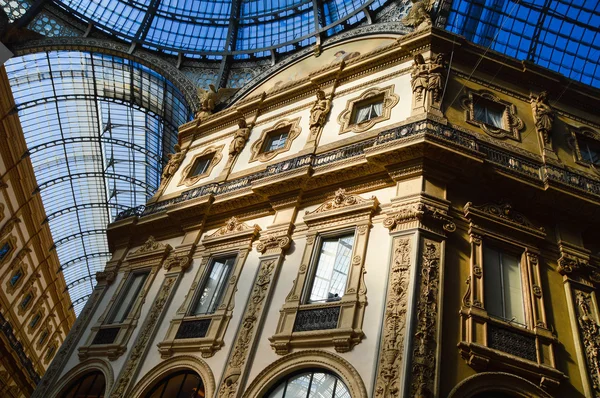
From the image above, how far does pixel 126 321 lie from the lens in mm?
15289

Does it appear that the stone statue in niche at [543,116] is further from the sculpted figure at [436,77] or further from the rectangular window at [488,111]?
the sculpted figure at [436,77]

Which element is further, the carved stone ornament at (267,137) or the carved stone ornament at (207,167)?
the carved stone ornament at (207,167)

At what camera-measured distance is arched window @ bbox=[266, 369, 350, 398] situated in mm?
9727

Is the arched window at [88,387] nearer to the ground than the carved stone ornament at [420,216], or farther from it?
nearer to the ground

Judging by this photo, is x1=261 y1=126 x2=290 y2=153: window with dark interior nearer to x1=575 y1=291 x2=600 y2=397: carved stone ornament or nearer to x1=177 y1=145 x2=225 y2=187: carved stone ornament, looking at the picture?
x1=177 y1=145 x2=225 y2=187: carved stone ornament

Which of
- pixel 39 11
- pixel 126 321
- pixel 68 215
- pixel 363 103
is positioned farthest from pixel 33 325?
pixel 363 103

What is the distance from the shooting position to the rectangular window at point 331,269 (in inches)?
463

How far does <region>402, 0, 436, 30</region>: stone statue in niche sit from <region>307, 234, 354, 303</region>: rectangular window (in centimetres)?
919

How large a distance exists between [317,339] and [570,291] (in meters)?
6.50

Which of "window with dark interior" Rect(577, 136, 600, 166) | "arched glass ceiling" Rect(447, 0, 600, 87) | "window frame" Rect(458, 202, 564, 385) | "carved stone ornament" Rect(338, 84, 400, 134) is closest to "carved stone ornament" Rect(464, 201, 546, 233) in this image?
"window frame" Rect(458, 202, 564, 385)

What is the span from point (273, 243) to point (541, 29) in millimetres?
17587

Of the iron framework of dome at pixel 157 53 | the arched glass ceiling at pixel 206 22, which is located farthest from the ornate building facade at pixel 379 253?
the arched glass ceiling at pixel 206 22

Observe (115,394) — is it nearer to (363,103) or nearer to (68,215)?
(363,103)

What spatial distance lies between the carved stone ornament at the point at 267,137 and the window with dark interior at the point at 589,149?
982 centimetres
